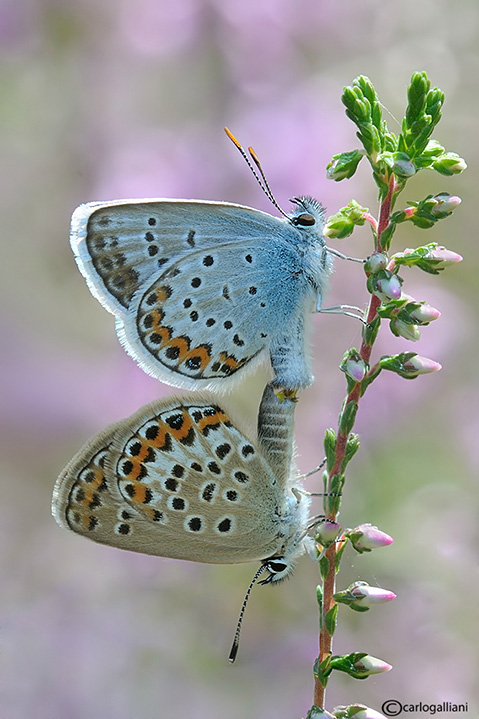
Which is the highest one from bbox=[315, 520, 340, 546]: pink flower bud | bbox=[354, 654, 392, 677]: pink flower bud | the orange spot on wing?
the orange spot on wing

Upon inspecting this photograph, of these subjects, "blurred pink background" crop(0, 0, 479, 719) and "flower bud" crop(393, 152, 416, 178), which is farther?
"blurred pink background" crop(0, 0, 479, 719)

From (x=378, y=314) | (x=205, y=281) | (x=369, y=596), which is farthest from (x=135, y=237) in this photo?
(x=369, y=596)

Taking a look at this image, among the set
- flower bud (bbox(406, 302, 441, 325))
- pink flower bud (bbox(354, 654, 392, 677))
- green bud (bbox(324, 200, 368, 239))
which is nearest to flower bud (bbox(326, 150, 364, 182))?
green bud (bbox(324, 200, 368, 239))

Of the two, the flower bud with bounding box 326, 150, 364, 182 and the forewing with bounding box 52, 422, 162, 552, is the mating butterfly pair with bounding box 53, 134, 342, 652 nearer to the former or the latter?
the forewing with bounding box 52, 422, 162, 552

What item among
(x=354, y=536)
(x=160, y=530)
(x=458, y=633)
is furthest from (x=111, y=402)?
(x=354, y=536)

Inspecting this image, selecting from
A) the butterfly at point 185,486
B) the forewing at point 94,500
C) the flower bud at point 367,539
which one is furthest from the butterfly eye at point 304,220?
the flower bud at point 367,539

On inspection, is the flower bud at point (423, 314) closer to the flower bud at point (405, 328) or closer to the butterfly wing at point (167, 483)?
the flower bud at point (405, 328)
